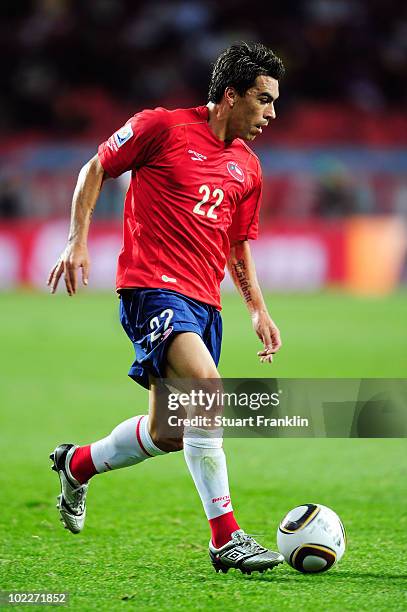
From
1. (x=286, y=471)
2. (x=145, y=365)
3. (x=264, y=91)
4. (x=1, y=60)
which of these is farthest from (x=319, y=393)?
(x=1, y=60)

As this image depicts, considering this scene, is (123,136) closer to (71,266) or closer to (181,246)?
(181,246)

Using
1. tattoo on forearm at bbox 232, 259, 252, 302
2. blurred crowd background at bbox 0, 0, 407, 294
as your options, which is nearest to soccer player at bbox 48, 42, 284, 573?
tattoo on forearm at bbox 232, 259, 252, 302

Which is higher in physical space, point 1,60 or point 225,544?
point 1,60

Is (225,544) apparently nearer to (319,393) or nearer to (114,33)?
(319,393)

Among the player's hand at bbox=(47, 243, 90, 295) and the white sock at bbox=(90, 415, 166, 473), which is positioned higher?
the player's hand at bbox=(47, 243, 90, 295)

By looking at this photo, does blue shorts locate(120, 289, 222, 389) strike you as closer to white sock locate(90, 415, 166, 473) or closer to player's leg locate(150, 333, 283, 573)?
player's leg locate(150, 333, 283, 573)

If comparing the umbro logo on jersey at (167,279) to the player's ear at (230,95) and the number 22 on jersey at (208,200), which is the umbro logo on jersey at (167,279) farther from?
the player's ear at (230,95)

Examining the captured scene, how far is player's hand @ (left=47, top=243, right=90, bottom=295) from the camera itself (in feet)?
14.6

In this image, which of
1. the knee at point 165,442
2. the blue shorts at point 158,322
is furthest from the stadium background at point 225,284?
the blue shorts at point 158,322

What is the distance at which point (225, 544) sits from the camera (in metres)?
4.50

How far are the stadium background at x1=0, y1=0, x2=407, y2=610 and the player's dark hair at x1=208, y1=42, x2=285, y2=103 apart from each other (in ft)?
6.75

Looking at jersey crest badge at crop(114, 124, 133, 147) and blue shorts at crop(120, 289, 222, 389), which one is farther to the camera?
jersey crest badge at crop(114, 124, 133, 147)

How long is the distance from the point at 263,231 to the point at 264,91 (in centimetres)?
1424

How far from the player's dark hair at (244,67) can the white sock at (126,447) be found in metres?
1.53
